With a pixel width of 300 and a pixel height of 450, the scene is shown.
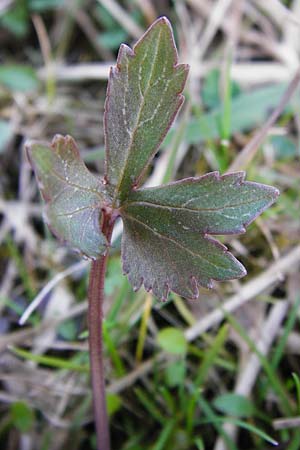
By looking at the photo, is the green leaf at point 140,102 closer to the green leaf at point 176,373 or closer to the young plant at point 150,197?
the young plant at point 150,197

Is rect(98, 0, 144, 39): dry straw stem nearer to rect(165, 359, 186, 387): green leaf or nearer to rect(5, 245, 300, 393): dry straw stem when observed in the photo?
rect(5, 245, 300, 393): dry straw stem

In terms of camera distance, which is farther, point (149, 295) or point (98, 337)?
point (149, 295)

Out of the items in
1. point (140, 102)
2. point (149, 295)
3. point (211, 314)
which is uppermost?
point (140, 102)

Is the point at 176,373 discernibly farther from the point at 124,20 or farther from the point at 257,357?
the point at 124,20

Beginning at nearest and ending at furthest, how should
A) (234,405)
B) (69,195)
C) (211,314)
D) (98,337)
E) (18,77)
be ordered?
(69,195) < (98,337) < (234,405) < (211,314) < (18,77)

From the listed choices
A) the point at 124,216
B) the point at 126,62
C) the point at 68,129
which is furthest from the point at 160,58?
the point at 68,129

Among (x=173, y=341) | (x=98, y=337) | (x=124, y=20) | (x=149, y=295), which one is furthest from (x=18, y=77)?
(x=98, y=337)

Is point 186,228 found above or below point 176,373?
above

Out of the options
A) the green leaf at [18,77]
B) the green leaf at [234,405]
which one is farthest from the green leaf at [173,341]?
the green leaf at [18,77]
